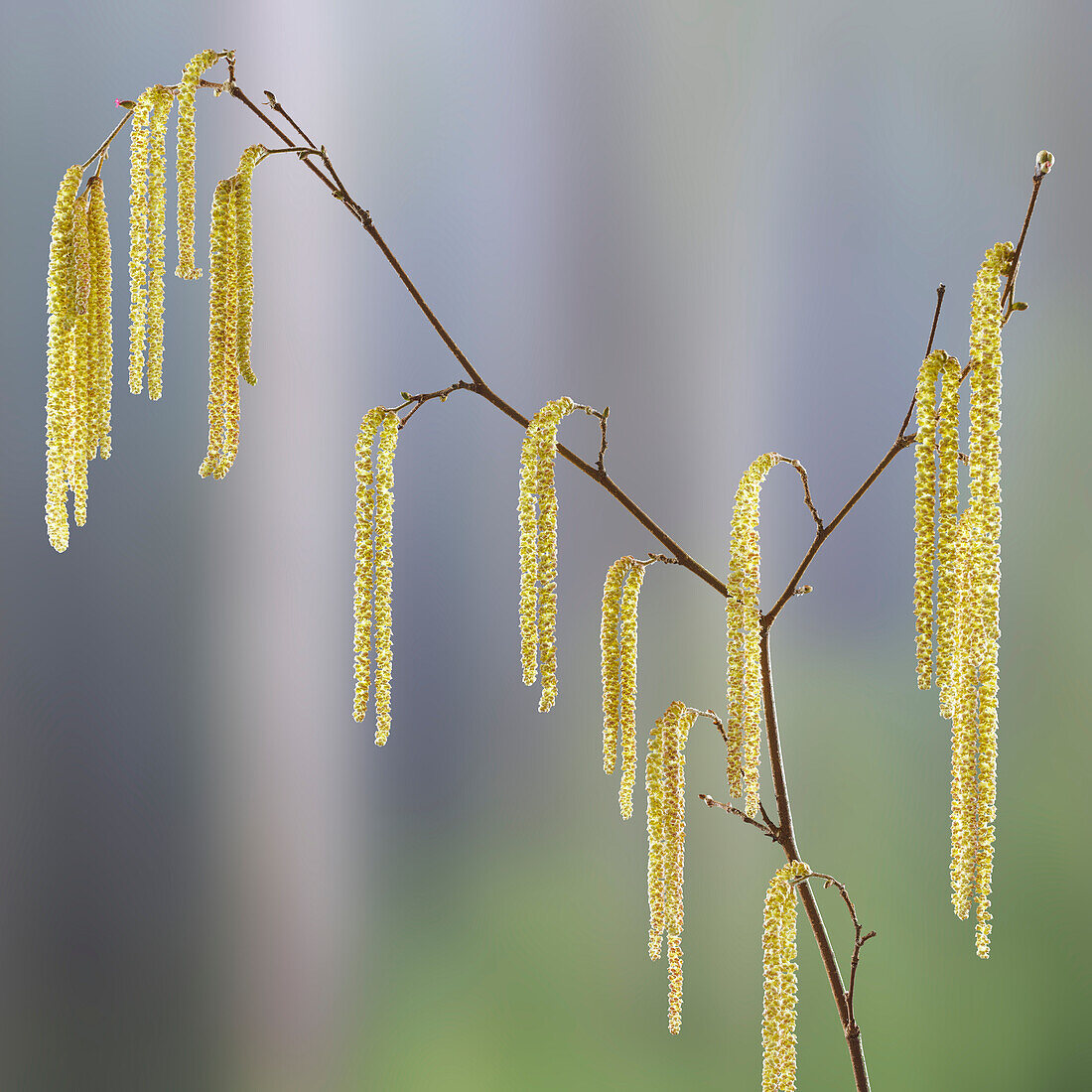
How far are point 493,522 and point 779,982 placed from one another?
35.4 inches

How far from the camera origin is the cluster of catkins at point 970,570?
0.51 meters

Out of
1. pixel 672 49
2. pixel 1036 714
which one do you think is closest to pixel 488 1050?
pixel 1036 714

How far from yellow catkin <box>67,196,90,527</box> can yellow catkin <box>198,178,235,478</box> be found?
0.07m

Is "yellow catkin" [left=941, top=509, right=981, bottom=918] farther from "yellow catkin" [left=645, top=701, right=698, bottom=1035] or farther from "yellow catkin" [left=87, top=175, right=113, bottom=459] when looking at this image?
"yellow catkin" [left=87, top=175, right=113, bottom=459]

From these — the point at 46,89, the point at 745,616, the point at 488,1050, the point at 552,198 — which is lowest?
the point at 488,1050

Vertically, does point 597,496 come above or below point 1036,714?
above

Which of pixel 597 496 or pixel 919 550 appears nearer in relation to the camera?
pixel 919 550

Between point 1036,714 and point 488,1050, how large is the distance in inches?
31.9

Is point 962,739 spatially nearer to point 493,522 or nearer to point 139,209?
point 139,209

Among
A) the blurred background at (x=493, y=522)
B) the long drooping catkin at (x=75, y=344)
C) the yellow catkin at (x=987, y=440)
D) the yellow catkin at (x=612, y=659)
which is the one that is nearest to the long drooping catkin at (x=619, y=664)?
the yellow catkin at (x=612, y=659)

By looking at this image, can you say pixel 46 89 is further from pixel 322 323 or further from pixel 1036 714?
pixel 1036 714

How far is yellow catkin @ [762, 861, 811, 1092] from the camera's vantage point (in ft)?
1.96

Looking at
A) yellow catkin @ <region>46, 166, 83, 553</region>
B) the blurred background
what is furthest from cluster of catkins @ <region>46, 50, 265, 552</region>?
the blurred background

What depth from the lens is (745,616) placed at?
63cm
